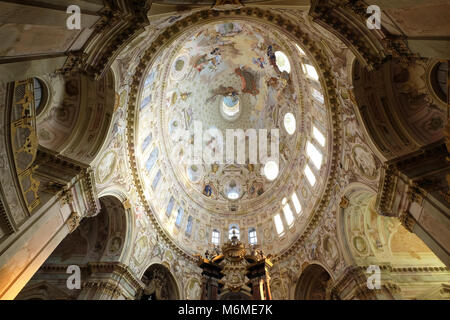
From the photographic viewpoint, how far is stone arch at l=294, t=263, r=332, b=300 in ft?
53.8

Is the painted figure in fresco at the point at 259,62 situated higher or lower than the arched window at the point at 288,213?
higher

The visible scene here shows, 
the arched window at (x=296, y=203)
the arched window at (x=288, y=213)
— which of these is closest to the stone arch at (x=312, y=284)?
the arched window at (x=288, y=213)

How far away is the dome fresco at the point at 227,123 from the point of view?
56.4 feet

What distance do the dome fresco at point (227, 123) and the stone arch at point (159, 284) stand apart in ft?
9.81

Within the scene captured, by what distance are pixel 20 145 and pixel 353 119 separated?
13110 mm

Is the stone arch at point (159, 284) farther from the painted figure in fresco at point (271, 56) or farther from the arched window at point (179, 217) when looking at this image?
the painted figure in fresco at point (271, 56)

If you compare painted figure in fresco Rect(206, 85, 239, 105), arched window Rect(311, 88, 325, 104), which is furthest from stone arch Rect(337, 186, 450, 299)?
painted figure in fresco Rect(206, 85, 239, 105)

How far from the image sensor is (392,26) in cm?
588

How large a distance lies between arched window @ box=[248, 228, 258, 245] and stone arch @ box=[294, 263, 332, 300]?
6.22 metres

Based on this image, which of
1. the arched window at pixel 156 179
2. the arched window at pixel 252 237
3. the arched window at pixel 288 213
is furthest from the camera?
the arched window at pixel 252 237

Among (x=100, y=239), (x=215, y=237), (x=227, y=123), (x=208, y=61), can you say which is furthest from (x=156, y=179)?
(x=227, y=123)

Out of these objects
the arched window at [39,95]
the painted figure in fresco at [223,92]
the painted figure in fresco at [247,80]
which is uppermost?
the painted figure in fresco at [223,92]

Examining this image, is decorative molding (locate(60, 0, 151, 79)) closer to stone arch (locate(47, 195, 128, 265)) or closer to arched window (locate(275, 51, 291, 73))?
stone arch (locate(47, 195, 128, 265))

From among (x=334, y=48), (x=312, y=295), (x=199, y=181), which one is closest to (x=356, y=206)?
(x=312, y=295)
